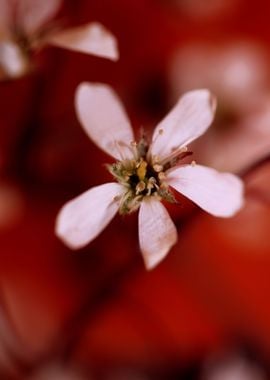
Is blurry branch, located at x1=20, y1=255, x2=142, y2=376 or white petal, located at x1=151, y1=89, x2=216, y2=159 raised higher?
white petal, located at x1=151, y1=89, x2=216, y2=159

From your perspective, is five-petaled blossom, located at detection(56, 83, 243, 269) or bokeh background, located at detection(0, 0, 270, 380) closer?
five-petaled blossom, located at detection(56, 83, 243, 269)

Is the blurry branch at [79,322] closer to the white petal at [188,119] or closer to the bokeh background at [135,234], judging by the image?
the bokeh background at [135,234]

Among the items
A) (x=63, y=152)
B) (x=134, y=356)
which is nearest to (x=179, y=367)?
(x=134, y=356)

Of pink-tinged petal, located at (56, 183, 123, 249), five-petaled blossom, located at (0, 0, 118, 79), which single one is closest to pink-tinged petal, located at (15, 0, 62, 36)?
five-petaled blossom, located at (0, 0, 118, 79)

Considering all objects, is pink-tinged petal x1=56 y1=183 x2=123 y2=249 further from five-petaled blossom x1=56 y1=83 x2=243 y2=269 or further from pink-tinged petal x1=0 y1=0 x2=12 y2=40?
pink-tinged petal x1=0 y1=0 x2=12 y2=40

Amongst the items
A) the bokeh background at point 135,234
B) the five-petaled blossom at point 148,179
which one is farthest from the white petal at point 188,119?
the bokeh background at point 135,234

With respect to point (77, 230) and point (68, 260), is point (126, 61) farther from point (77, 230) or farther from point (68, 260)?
point (77, 230)

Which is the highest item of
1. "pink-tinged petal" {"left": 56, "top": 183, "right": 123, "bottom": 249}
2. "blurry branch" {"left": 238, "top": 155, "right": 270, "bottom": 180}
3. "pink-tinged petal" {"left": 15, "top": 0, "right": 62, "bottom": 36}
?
"pink-tinged petal" {"left": 15, "top": 0, "right": 62, "bottom": 36}

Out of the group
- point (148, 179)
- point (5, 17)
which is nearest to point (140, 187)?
point (148, 179)
